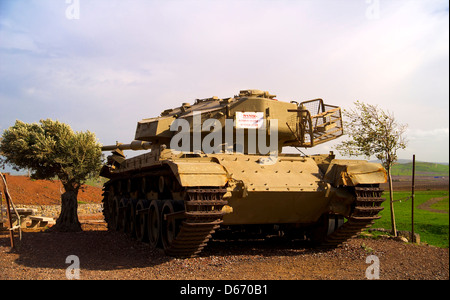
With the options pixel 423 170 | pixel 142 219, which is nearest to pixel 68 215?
pixel 142 219

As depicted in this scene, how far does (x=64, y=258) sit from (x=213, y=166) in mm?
3912

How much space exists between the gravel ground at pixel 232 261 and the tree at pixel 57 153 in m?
4.30

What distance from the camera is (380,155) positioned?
512 inches

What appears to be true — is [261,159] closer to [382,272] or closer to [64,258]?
[382,272]

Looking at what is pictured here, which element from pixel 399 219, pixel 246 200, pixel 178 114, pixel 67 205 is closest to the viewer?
pixel 246 200

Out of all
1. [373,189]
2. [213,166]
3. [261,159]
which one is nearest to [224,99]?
[261,159]

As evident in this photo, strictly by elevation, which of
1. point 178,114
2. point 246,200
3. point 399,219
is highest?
point 178,114

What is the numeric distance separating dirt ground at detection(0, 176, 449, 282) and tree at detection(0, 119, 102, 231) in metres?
3.84

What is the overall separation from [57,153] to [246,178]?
366 inches

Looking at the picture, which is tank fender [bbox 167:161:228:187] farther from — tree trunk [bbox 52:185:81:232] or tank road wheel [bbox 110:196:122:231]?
Result: tree trunk [bbox 52:185:81:232]

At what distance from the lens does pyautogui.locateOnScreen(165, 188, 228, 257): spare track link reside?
318 inches
